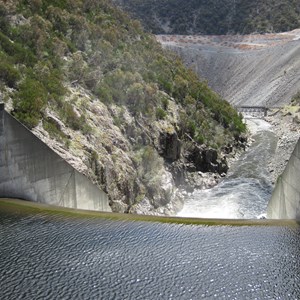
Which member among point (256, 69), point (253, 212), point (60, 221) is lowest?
point (253, 212)

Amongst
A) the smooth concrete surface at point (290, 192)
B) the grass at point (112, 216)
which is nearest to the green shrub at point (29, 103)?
the grass at point (112, 216)

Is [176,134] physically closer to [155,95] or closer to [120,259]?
[155,95]

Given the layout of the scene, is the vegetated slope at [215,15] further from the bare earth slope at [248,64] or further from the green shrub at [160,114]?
the green shrub at [160,114]

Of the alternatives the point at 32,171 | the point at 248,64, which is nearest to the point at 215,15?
the point at 248,64

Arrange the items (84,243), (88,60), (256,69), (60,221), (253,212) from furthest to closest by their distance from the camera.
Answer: (256,69) → (88,60) → (253,212) → (60,221) → (84,243)

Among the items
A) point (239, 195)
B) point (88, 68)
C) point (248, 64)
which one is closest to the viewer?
point (88, 68)

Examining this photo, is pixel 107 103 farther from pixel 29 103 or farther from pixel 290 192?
pixel 290 192

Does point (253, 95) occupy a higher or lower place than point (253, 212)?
higher

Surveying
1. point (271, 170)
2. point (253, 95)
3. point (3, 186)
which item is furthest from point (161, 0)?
point (3, 186)
